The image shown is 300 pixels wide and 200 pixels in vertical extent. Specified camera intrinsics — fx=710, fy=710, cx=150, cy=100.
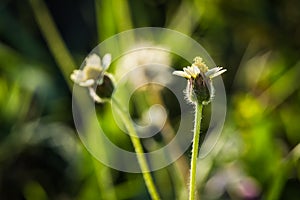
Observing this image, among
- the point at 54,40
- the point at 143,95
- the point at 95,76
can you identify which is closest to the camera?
the point at 95,76

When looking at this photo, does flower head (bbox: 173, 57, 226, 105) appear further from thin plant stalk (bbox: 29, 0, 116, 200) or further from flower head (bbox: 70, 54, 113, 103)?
thin plant stalk (bbox: 29, 0, 116, 200)

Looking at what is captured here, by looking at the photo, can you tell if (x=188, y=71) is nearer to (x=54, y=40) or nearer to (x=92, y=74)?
(x=92, y=74)

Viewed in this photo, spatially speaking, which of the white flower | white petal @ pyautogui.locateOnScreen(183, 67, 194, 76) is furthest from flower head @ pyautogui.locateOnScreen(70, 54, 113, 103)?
white petal @ pyautogui.locateOnScreen(183, 67, 194, 76)

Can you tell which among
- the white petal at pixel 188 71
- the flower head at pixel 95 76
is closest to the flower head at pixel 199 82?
the white petal at pixel 188 71

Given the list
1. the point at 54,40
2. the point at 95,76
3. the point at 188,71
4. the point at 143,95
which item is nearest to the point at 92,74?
the point at 95,76

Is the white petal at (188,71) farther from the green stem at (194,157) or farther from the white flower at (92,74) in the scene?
the white flower at (92,74)

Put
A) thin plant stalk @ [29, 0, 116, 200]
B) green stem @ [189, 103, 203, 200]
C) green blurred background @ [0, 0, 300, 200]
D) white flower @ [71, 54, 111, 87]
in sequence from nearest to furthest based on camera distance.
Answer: green stem @ [189, 103, 203, 200] → white flower @ [71, 54, 111, 87] → green blurred background @ [0, 0, 300, 200] → thin plant stalk @ [29, 0, 116, 200]

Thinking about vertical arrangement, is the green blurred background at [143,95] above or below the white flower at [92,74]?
below

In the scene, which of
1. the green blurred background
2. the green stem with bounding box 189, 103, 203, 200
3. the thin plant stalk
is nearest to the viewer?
the green stem with bounding box 189, 103, 203, 200
